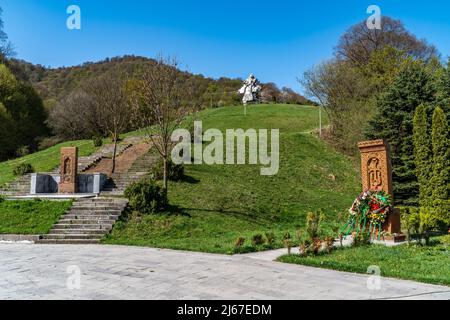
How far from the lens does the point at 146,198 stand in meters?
14.9

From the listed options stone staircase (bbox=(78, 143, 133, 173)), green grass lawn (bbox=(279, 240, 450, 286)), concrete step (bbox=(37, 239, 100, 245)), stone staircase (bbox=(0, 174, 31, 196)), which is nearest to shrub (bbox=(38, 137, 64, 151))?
stone staircase (bbox=(78, 143, 133, 173))

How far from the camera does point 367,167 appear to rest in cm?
1292

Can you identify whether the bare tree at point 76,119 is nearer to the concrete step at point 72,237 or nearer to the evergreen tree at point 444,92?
the concrete step at point 72,237

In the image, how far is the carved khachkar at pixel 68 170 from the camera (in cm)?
2031

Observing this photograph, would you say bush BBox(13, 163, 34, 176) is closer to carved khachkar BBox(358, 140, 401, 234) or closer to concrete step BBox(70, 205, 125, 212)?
concrete step BBox(70, 205, 125, 212)

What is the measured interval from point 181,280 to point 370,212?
7.54 m

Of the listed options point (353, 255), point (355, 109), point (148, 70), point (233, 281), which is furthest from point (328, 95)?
point (233, 281)

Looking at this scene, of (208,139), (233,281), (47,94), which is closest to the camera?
(233,281)

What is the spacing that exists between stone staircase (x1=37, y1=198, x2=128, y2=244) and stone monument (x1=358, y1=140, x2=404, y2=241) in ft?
31.4

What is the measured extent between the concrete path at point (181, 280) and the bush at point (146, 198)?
5261mm

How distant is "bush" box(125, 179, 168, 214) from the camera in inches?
587

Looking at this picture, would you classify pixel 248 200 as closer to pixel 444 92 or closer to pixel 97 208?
pixel 97 208
